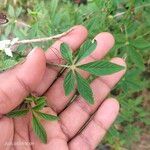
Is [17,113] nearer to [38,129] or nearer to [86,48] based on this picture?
[38,129]

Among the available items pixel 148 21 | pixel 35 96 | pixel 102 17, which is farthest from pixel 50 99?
pixel 148 21

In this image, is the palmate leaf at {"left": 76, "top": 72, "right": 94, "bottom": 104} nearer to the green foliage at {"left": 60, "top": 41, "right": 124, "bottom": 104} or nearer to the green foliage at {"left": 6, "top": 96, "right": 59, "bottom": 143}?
the green foliage at {"left": 60, "top": 41, "right": 124, "bottom": 104}

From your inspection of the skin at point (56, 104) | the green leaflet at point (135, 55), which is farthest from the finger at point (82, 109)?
the green leaflet at point (135, 55)

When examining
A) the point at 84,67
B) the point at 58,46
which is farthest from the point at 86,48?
the point at 58,46

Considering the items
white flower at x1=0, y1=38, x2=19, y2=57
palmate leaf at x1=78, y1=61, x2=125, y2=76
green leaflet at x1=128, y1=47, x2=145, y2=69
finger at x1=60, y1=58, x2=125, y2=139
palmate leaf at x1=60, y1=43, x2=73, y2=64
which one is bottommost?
finger at x1=60, y1=58, x2=125, y2=139

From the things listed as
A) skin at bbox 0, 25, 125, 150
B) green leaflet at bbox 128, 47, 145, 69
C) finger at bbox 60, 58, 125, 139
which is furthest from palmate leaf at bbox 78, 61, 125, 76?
green leaflet at bbox 128, 47, 145, 69

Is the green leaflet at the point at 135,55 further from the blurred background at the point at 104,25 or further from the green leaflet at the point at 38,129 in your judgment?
the green leaflet at the point at 38,129
